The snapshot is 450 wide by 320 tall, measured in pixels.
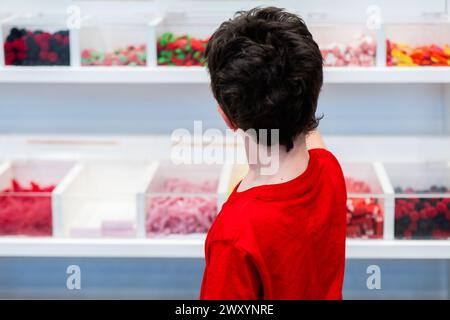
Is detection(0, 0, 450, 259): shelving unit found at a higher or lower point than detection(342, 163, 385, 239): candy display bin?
higher

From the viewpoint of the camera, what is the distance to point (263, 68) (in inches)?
40.3

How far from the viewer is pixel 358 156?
2.47 m

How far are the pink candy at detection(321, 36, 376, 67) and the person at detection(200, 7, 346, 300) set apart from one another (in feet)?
3.70

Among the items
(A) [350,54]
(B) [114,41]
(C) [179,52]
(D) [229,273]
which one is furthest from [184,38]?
(D) [229,273]

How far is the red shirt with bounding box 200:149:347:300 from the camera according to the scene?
39.8 inches

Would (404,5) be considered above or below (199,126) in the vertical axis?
above

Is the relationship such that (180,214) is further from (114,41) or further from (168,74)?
(114,41)

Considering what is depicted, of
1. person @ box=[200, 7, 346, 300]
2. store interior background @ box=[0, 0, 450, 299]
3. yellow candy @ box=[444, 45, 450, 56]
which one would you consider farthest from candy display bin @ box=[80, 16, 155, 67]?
person @ box=[200, 7, 346, 300]

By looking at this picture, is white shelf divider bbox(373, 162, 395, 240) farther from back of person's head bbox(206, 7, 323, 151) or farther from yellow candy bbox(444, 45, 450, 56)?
back of person's head bbox(206, 7, 323, 151)

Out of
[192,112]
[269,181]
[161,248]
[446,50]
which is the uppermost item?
[446,50]

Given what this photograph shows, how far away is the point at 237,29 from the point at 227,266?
1.01 ft

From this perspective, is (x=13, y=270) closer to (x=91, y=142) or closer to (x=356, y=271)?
(x=91, y=142)

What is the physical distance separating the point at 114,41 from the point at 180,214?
51cm
